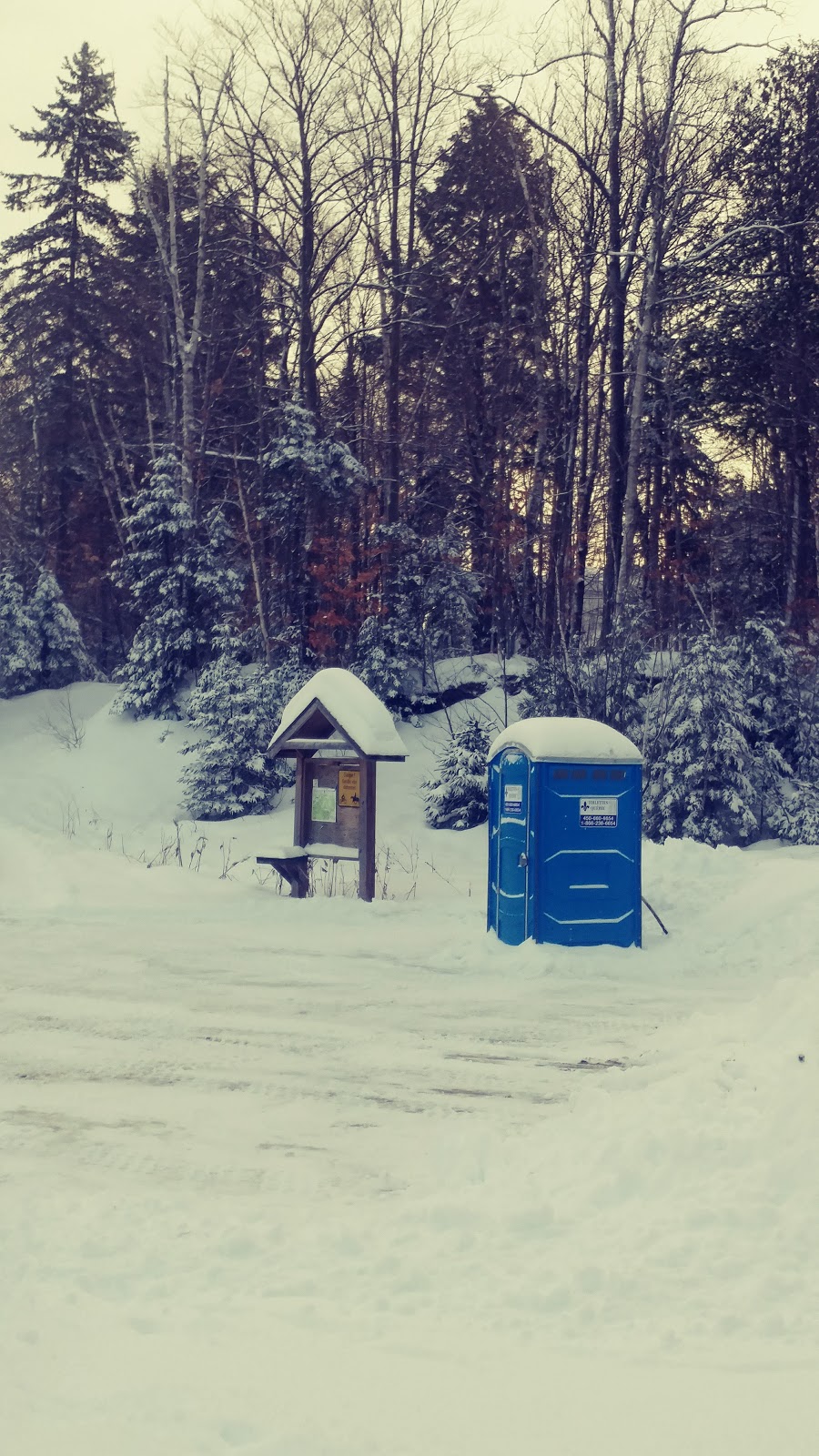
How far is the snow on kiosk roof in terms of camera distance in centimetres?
1319

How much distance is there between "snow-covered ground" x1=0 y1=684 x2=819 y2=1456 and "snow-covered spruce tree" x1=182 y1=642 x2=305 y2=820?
956 cm

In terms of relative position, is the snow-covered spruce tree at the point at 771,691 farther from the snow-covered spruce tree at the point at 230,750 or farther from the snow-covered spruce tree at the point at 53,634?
the snow-covered spruce tree at the point at 53,634

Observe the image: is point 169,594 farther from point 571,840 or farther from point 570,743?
point 571,840

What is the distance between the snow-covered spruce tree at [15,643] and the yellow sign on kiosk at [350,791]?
57.9 ft

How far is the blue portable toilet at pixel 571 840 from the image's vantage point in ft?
34.3

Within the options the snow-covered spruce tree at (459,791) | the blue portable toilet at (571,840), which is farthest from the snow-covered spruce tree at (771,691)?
the blue portable toilet at (571,840)

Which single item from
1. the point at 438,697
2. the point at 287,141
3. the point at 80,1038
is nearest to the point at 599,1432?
the point at 80,1038

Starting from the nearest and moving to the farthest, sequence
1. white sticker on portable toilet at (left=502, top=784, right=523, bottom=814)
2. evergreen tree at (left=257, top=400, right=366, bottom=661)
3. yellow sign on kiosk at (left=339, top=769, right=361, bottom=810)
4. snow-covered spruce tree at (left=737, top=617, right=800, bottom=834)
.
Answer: white sticker on portable toilet at (left=502, top=784, right=523, bottom=814) < yellow sign on kiosk at (left=339, top=769, right=361, bottom=810) < snow-covered spruce tree at (left=737, top=617, right=800, bottom=834) < evergreen tree at (left=257, top=400, right=366, bottom=661)

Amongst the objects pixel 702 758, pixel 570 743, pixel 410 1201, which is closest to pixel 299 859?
pixel 570 743

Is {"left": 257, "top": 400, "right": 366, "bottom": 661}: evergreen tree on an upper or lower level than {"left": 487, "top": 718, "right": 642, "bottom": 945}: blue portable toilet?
upper

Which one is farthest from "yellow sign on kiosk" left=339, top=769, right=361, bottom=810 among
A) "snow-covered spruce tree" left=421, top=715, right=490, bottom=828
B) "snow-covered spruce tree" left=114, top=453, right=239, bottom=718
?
"snow-covered spruce tree" left=114, top=453, right=239, bottom=718

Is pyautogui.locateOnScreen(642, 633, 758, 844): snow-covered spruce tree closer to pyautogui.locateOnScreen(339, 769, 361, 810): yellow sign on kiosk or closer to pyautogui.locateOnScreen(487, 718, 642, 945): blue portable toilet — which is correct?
pyautogui.locateOnScreen(339, 769, 361, 810): yellow sign on kiosk

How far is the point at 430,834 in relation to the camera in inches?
703

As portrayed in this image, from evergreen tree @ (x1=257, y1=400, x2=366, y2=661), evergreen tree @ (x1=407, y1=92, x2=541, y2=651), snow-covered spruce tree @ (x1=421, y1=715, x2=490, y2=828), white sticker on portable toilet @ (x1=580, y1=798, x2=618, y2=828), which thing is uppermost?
evergreen tree @ (x1=407, y1=92, x2=541, y2=651)
